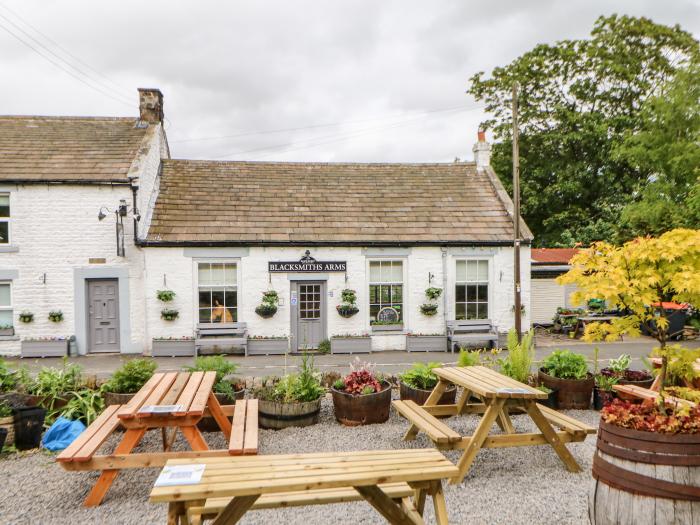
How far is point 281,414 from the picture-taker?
21.7 ft

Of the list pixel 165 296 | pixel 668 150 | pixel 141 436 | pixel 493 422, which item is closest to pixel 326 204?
pixel 165 296

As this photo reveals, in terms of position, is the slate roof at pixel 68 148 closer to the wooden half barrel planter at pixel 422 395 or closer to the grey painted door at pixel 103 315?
the grey painted door at pixel 103 315

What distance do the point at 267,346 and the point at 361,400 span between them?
770 centimetres

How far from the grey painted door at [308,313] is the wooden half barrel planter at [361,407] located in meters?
7.50

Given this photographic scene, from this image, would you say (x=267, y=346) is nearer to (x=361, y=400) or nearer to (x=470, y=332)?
(x=470, y=332)

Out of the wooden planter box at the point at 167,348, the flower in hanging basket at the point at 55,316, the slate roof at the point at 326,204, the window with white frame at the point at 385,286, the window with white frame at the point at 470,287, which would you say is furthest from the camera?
the window with white frame at the point at 470,287

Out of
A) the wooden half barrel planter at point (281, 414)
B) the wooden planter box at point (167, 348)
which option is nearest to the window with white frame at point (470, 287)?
the wooden planter box at point (167, 348)

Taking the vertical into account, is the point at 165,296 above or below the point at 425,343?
above

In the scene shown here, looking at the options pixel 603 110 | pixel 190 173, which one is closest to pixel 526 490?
pixel 190 173

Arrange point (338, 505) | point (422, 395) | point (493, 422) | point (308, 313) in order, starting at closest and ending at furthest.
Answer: point (338, 505)
point (493, 422)
point (422, 395)
point (308, 313)

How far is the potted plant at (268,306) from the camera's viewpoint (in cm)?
1396

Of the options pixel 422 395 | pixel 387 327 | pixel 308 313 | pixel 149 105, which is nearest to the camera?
pixel 422 395

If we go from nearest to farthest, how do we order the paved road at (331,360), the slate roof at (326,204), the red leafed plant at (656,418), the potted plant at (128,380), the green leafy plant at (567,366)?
the red leafed plant at (656,418) → the potted plant at (128,380) → the green leafy plant at (567,366) → the paved road at (331,360) → the slate roof at (326,204)

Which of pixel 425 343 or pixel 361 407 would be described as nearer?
pixel 361 407
